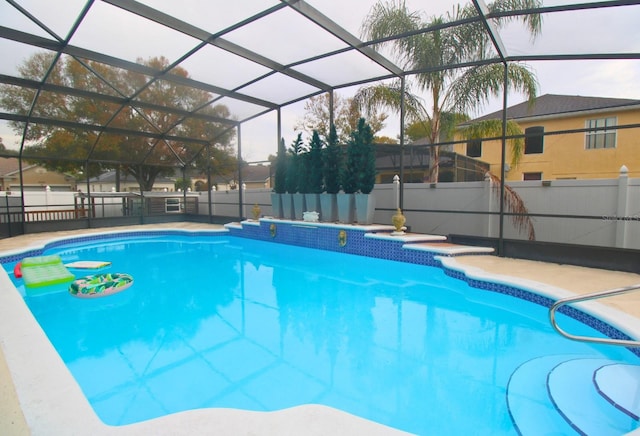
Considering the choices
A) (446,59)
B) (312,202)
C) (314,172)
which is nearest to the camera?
(314,172)

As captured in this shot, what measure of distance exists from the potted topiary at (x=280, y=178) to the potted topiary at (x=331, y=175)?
1.64 m

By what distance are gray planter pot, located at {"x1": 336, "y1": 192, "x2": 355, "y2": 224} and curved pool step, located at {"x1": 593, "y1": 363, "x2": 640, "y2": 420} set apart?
20.6ft

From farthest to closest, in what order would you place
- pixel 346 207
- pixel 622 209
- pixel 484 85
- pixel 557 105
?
pixel 557 105 < pixel 484 85 < pixel 346 207 < pixel 622 209

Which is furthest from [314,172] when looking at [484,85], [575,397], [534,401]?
[575,397]

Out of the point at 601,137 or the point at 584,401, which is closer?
the point at 584,401

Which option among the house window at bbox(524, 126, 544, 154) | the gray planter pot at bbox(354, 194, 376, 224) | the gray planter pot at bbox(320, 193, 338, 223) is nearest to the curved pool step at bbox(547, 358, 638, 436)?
the gray planter pot at bbox(354, 194, 376, 224)

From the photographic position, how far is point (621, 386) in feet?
8.17

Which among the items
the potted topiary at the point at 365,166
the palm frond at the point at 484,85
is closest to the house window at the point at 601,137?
the palm frond at the point at 484,85

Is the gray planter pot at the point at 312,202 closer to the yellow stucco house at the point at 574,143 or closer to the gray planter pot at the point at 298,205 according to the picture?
the gray planter pot at the point at 298,205

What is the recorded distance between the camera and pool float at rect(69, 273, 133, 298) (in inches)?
205

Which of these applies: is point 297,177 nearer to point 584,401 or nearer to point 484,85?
point 484,85

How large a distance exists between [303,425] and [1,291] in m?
4.51

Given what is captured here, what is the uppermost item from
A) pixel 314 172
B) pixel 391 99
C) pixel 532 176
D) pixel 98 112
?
pixel 391 99

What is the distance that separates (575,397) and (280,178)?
29.0 ft
